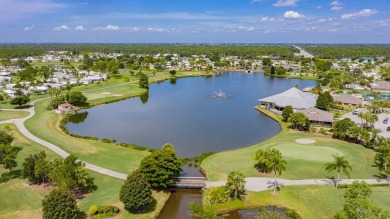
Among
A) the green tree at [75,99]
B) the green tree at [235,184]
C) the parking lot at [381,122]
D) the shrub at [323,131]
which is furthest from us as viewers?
the green tree at [75,99]

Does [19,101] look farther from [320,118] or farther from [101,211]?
[320,118]

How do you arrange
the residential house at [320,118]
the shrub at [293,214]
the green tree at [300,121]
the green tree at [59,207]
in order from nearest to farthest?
1. the green tree at [59,207]
2. the shrub at [293,214]
3. the green tree at [300,121]
4. the residential house at [320,118]

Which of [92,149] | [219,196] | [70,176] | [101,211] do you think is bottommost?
[101,211]

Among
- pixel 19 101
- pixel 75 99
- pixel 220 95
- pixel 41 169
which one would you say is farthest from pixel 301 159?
pixel 19 101

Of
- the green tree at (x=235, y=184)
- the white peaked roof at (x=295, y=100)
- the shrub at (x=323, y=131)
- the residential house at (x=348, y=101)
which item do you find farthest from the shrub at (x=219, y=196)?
the residential house at (x=348, y=101)

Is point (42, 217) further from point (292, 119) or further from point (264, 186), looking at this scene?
point (292, 119)

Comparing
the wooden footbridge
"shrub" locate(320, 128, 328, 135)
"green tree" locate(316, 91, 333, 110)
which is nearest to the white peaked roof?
"green tree" locate(316, 91, 333, 110)

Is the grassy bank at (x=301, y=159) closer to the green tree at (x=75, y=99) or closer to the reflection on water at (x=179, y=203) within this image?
the reflection on water at (x=179, y=203)
